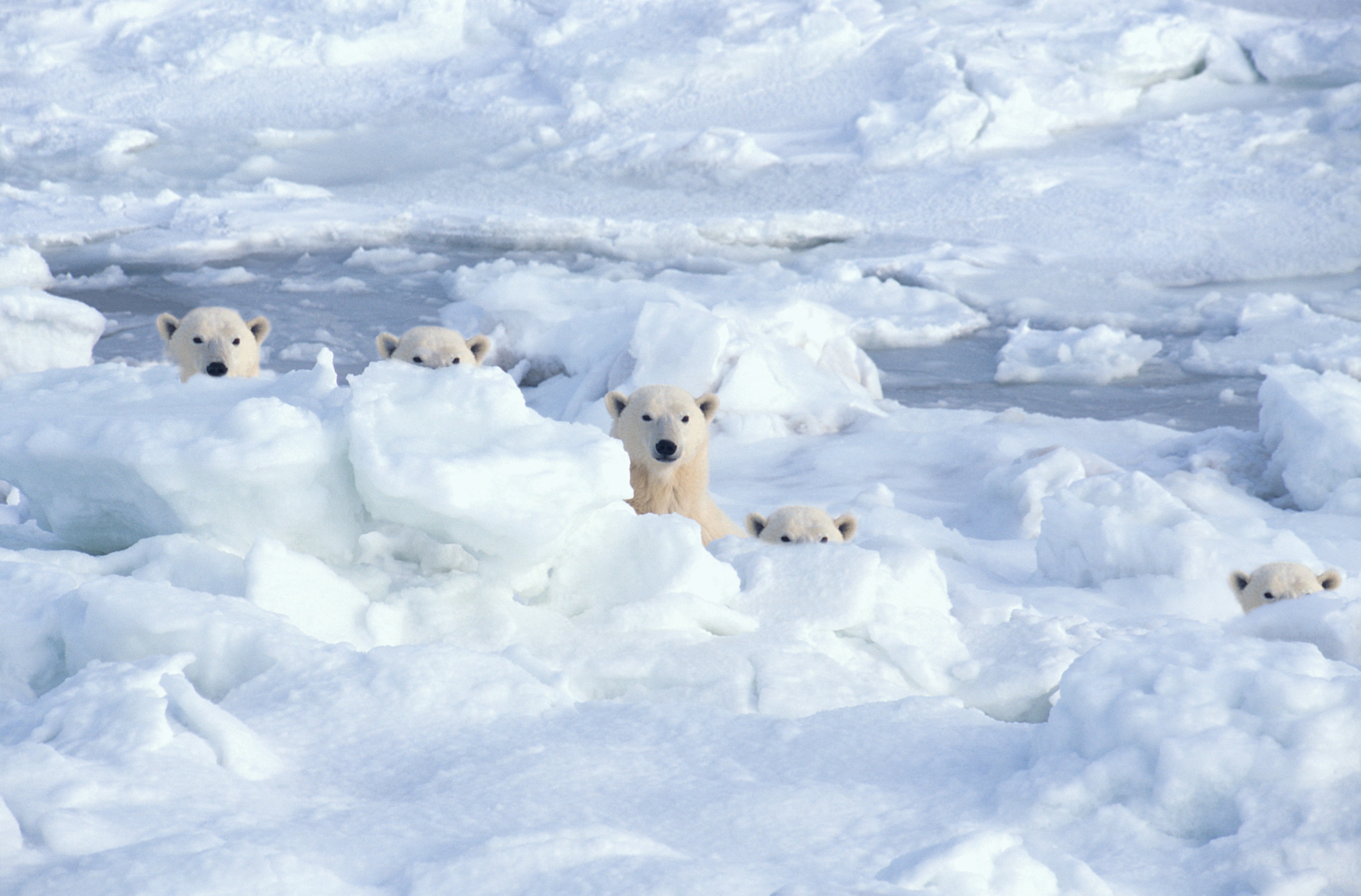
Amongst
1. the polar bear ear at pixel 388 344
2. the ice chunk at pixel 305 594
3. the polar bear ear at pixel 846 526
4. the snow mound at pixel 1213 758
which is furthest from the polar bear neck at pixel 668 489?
the snow mound at pixel 1213 758

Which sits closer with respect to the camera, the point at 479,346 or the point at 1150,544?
the point at 1150,544

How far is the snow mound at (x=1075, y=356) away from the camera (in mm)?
9055

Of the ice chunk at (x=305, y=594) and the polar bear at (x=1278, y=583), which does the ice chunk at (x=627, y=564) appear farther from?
the polar bear at (x=1278, y=583)

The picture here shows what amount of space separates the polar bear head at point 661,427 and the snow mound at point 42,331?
11.8 feet

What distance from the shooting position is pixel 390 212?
13172mm

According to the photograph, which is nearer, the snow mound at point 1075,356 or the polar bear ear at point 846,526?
the polar bear ear at point 846,526

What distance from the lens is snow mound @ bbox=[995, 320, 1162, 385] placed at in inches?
356

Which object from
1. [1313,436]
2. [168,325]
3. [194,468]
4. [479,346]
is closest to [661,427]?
[479,346]

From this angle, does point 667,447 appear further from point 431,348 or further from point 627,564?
point 627,564

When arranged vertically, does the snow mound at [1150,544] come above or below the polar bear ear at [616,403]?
below

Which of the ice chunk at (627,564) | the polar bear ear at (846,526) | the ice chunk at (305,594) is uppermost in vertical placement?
the ice chunk at (305,594)

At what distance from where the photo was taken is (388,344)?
527cm

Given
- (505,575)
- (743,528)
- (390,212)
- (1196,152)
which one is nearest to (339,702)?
(505,575)

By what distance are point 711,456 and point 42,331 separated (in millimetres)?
3707
